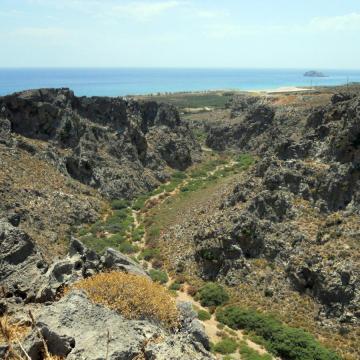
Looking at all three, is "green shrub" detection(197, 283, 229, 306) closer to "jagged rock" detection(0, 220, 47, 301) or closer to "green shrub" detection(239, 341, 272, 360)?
"green shrub" detection(239, 341, 272, 360)

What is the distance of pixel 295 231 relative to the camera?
37.9 m

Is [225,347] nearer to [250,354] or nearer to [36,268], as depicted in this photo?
[250,354]

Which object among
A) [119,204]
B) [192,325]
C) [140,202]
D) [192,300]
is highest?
[192,325]

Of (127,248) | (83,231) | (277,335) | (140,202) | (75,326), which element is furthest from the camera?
(140,202)

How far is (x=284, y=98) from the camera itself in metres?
122

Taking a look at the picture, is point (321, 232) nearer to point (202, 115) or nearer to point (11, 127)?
point (11, 127)

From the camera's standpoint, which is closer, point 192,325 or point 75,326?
point 75,326

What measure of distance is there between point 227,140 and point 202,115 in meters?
41.7

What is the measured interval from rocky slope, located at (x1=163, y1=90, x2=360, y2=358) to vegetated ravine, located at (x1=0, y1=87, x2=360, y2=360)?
0.12 meters

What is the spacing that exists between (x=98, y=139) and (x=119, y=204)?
14088mm

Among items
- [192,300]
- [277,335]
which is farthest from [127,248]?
[277,335]

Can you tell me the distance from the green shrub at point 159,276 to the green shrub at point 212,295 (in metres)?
3.50

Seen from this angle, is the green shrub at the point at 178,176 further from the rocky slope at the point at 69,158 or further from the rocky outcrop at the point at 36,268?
the rocky outcrop at the point at 36,268

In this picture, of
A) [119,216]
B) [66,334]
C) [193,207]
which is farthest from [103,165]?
[66,334]
